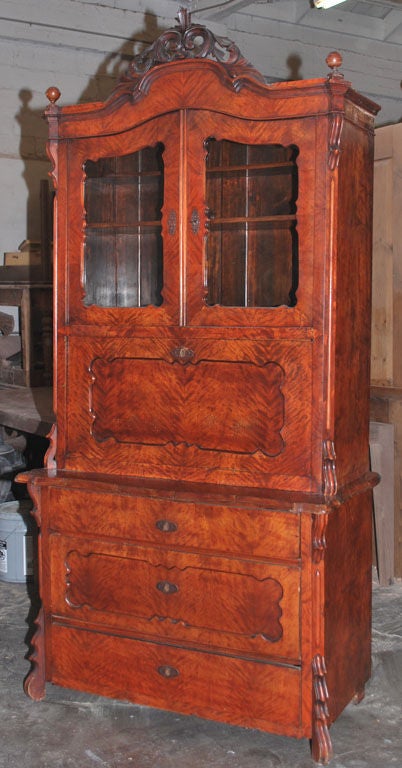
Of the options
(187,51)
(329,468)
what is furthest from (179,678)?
(187,51)

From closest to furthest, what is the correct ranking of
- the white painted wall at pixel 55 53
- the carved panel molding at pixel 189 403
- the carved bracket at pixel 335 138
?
the carved bracket at pixel 335 138
the carved panel molding at pixel 189 403
the white painted wall at pixel 55 53

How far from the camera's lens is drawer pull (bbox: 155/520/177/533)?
286 centimetres

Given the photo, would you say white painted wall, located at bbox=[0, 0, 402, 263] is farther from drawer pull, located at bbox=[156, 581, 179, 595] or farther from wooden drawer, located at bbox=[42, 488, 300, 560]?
drawer pull, located at bbox=[156, 581, 179, 595]

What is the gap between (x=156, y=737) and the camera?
2.85 meters

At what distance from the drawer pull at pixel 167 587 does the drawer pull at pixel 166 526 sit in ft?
0.57

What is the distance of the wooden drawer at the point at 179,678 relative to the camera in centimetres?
274

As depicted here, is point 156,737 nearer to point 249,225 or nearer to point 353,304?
point 353,304

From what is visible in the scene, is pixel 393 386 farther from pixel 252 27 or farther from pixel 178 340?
pixel 252 27

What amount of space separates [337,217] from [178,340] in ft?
2.14

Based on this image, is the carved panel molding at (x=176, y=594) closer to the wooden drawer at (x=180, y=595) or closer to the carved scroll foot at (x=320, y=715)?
the wooden drawer at (x=180, y=595)

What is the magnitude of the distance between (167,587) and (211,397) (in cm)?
64

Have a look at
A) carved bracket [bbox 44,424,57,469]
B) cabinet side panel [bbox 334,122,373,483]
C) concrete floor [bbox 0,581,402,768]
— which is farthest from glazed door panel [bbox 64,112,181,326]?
concrete floor [bbox 0,581,402,768]

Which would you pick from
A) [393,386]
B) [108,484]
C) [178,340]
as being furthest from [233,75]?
[393,386]

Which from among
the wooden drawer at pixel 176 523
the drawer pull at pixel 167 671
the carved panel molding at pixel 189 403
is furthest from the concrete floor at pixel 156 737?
the carved panel molding at pixel 189 403
